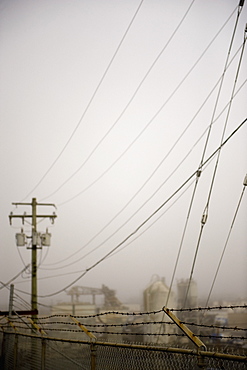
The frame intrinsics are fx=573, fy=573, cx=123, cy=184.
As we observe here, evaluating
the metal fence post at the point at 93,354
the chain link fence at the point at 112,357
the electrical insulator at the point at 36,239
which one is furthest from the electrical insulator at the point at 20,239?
the metal fence post at the point at 93,354

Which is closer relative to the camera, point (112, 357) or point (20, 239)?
point (112, 357)

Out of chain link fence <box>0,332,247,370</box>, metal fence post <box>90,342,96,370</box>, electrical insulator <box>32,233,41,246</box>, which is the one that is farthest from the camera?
electrical insulator <box>32,233,41,246</box>

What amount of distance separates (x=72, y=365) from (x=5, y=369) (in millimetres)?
4753

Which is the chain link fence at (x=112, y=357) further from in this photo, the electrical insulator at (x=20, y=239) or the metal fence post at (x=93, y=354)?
the electrical insulator at (x=20, y=239)

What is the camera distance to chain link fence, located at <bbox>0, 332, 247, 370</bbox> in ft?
17.9

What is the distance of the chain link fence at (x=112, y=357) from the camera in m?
5.44

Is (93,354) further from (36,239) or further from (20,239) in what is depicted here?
(20,239)

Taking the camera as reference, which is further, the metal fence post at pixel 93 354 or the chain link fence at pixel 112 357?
the metal fence post at pixel 93 354

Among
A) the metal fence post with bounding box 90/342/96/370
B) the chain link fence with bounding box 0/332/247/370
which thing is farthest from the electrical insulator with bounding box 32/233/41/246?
the metal fence post with bounding box 90/342/96/370

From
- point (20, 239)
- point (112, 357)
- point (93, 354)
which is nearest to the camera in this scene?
point (112, 357)

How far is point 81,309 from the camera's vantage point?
38.6m

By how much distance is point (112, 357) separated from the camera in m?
7.50

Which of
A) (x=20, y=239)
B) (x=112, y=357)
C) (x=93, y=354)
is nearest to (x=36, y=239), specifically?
(x=20, y=239)

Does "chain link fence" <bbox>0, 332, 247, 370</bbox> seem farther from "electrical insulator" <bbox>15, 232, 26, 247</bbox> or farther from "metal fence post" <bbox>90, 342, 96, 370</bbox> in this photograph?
"electrical insulator" <bbox>15, 232, 26, 247</bbox>
